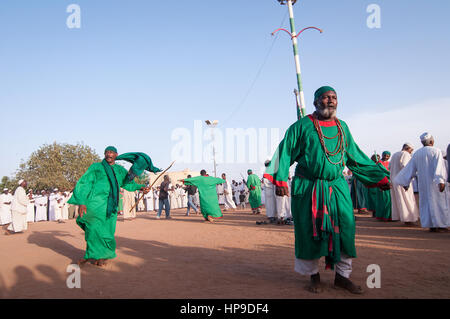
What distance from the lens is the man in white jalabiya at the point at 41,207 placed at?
66.5 feet

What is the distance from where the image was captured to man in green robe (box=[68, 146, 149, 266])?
5.47 meters

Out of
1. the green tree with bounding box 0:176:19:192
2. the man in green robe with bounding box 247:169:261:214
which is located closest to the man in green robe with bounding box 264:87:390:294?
the man in green robe with bounding box 247:169:261:214

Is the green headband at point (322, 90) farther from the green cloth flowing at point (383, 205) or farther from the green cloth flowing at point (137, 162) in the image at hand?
the green cloth flowing at point (383, 205)

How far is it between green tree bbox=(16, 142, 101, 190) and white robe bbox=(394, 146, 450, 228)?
124ft

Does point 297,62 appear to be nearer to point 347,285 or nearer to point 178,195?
point 347,285

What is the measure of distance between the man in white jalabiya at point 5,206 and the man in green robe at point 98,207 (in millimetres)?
11172

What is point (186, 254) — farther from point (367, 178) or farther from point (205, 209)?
point (205, 209)

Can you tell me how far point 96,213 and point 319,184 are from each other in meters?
3.88

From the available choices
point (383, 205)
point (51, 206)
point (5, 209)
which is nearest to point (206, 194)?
point (383, 205)

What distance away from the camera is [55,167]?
125 feet

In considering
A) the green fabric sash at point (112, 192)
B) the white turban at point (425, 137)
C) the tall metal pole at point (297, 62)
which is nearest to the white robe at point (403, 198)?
the white turban at point (425, 137)
